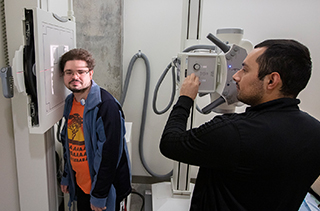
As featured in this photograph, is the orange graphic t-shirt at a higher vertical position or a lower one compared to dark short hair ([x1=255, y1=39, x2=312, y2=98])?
lower

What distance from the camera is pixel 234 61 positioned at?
124cm

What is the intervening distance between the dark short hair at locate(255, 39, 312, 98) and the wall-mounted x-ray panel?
0.93 metres

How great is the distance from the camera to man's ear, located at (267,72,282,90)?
2.66 feet

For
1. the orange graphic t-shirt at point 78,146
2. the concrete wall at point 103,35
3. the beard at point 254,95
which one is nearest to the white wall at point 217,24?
the concrete wall at point 103,35

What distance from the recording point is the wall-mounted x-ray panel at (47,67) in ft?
3.40

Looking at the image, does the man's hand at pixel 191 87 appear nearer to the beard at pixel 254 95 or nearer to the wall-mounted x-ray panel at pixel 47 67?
the beard at pixel 254 95

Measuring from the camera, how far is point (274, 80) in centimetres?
82

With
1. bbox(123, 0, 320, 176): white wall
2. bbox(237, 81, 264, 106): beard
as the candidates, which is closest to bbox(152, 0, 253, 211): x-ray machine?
bbox(237, 81, 264, 106): beard

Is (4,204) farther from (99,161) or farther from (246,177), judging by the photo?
(246,177)

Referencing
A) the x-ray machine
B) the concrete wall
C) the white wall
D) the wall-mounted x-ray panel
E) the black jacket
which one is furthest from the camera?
the white wall

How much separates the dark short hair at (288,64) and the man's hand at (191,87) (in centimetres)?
34

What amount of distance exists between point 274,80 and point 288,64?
0.22 ft

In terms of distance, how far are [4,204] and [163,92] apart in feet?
5.30

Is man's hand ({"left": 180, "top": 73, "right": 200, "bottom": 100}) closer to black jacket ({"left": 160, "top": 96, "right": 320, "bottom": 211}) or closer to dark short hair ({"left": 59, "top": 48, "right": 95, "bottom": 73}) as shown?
black jacket ({"left": 160, "top": 96, "right": 320, "bottom": 211})
